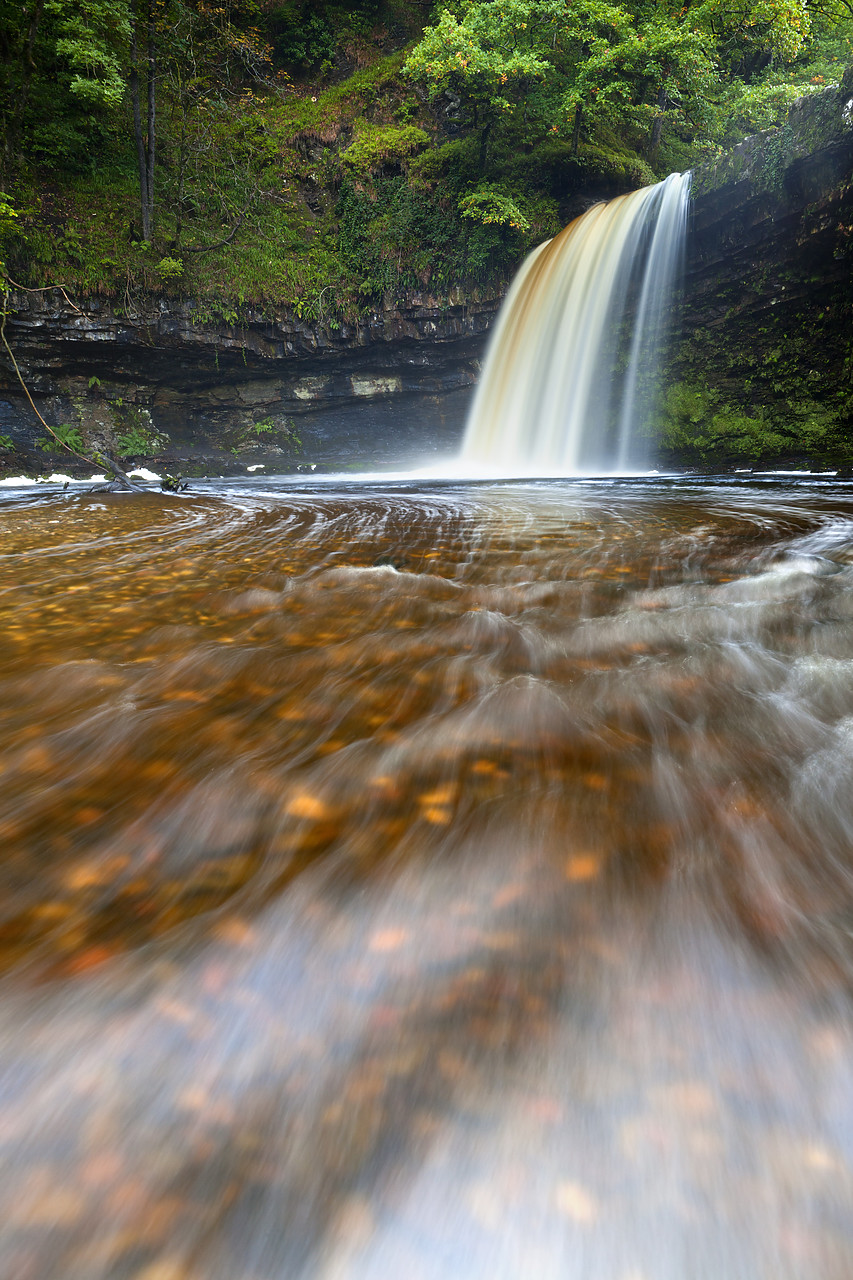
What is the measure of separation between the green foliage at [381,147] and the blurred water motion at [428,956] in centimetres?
1720

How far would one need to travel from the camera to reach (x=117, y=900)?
1333 millimetres

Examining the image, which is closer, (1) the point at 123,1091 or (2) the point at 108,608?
(1) the point at 123,1091

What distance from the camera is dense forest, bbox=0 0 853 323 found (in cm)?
1199

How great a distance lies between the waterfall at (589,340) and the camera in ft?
38.3

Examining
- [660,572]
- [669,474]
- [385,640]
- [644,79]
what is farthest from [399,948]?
[644,79]

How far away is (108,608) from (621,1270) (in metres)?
3.58

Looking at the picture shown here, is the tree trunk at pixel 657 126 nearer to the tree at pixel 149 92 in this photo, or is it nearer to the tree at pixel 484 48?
the tree at pixel 484 48

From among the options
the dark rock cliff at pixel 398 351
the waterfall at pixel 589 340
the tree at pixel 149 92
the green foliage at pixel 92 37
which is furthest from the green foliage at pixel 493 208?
the green foliage at pixel 92 37

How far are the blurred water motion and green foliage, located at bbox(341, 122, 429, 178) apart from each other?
56.4ft

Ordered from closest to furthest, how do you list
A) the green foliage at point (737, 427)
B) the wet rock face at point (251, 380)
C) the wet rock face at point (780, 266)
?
the wet rock face at point (780, 266)
the green foliage at point (737, 427)
the wet rock face at point (251, 380)

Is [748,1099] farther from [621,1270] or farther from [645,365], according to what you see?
[645,365]

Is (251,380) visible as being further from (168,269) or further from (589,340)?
(589,340)

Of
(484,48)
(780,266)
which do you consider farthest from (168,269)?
(780,266)

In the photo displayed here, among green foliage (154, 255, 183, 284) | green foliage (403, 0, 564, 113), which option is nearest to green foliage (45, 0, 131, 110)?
green foliage (154, 255, 183, 284)
